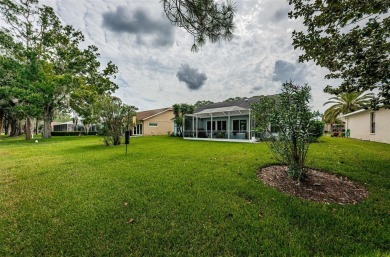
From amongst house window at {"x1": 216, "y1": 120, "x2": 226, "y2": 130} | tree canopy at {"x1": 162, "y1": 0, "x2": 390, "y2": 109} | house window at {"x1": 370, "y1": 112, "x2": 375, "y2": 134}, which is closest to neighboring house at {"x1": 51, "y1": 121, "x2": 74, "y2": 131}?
house window at {"x1": 216, "y1": 120, "x2": 226, "y2": 130}

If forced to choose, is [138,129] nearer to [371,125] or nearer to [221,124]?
[221,124]

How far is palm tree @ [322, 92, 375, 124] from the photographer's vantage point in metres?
23.9

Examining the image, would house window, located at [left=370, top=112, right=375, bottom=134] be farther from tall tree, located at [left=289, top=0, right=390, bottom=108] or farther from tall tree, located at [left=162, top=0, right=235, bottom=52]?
tall tree, located at [left=162, top=0, right=235, bottom=52]

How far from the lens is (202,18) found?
13.9ft

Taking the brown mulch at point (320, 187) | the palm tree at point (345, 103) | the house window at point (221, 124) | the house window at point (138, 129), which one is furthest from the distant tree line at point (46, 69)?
the palm tree at point (345, 103)

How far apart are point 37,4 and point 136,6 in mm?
23323

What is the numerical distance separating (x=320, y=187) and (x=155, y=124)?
26562 millimetres

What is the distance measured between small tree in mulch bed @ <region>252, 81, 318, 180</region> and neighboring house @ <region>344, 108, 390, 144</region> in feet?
49.7

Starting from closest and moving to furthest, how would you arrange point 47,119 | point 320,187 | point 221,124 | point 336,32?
point 320,187 → point 336,32 → point 221,124 → point 47,119

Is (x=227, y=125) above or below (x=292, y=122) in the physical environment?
above

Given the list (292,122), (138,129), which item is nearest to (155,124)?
(138,129)

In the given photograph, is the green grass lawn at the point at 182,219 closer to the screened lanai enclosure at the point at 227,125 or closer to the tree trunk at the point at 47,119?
the screened lanai enclosure at the point at 227,125

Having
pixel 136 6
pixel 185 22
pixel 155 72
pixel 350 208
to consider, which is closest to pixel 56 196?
pixel 185 22

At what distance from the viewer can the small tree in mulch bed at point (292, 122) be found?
168 inches
